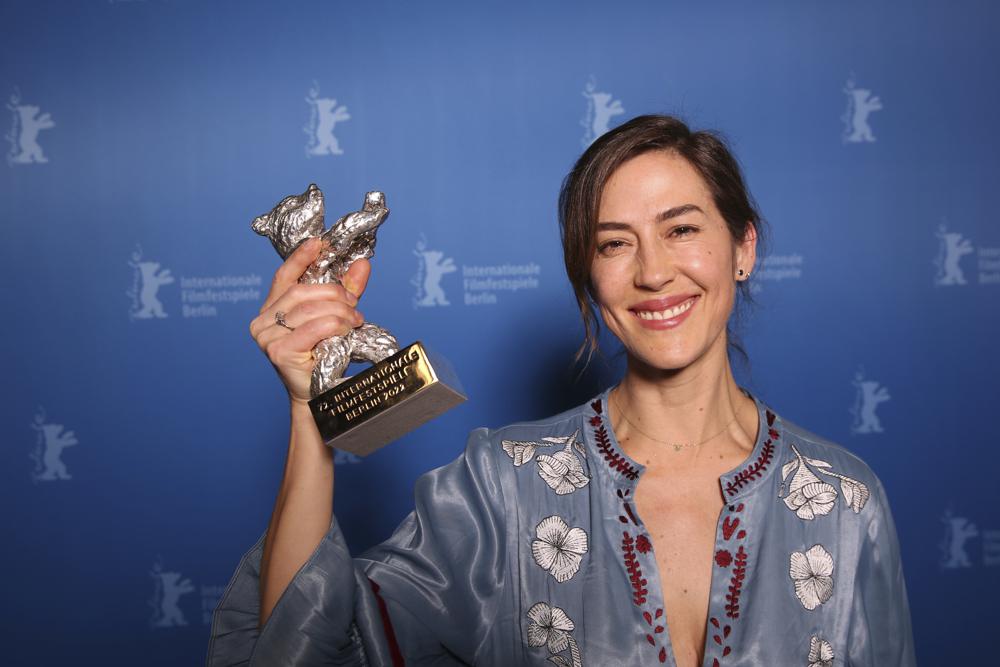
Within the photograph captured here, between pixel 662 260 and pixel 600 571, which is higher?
pixel 662 260

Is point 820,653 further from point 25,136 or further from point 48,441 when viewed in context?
point 25,136

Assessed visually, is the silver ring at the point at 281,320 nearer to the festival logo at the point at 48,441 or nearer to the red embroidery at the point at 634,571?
the red embroidery at the point at 634,571

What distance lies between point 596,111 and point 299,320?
59.5 inches

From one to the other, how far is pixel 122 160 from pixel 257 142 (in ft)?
1.23

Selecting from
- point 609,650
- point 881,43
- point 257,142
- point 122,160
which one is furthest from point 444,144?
point 609,650

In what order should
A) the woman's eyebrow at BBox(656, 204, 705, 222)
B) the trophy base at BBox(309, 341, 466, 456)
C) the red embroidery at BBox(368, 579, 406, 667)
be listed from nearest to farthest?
the trophy base at BBox(309, 341, 466, 456) → the red embroidery at BBox(368, 579, 406, 667) → the woman's eyebrow at BBox(656, 204, 705, 222)

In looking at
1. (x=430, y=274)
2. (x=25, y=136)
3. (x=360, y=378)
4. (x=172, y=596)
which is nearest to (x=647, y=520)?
(x=360, y=378)

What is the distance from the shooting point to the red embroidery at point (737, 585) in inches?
50.5

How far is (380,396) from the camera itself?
1.14m

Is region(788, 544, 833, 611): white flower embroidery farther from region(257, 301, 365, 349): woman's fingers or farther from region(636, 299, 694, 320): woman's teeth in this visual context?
region(257, 301, 365, 349): woman's fingers

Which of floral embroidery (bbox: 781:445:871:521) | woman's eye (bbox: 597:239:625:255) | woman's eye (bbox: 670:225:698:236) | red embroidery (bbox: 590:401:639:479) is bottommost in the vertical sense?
floral embroidery (bbox: 781:445:871:521)

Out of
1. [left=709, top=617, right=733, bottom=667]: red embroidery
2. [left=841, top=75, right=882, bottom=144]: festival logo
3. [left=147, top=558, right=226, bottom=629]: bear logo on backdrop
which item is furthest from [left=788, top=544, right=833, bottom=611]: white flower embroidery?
[left=147, top=558, right=226, bottom=629]: bear logo on backdrop

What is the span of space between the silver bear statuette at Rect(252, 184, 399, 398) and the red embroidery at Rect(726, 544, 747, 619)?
60 centimetres

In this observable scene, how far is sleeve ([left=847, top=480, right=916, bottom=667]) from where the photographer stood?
4.38ft
